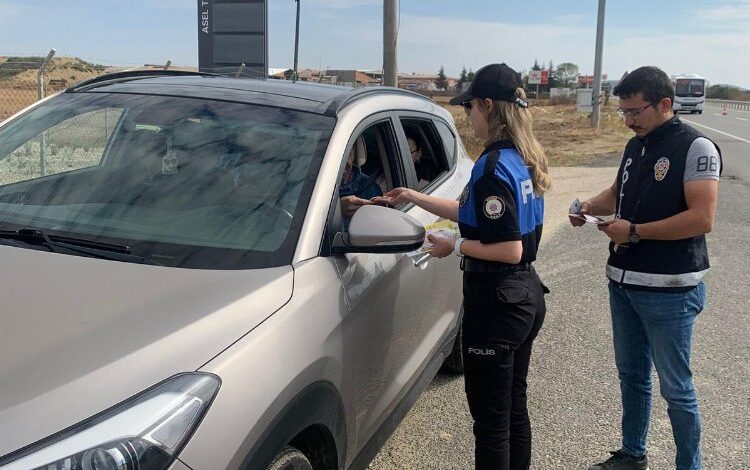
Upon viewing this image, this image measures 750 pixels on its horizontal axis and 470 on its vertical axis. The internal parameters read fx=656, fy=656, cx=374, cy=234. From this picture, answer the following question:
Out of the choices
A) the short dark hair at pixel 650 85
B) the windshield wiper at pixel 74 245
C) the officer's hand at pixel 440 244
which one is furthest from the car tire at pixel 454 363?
the windshield wiper at pixel 74 245

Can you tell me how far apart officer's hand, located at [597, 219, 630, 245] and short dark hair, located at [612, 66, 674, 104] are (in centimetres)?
53

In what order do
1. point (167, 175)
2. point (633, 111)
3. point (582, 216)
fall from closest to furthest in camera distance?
point (167, 175) < point (633, 111) < point (582, 216)

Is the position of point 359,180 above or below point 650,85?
below

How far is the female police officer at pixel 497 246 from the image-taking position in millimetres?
2467

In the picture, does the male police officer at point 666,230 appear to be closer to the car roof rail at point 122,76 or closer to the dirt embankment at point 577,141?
the car roof rail at point 122,76

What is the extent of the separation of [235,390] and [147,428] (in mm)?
247

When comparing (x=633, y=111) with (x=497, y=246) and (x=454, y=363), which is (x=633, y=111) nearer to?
(x=497, y=246)

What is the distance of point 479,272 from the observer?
258 centimetres

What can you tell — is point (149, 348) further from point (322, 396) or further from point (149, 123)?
point (149, 123)

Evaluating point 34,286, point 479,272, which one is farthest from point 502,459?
point 34,286

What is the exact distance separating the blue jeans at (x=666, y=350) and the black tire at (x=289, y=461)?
1739 millimetres

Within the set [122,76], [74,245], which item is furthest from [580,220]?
[122,76]

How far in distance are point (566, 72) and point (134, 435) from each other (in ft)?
461

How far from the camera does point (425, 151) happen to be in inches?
155
